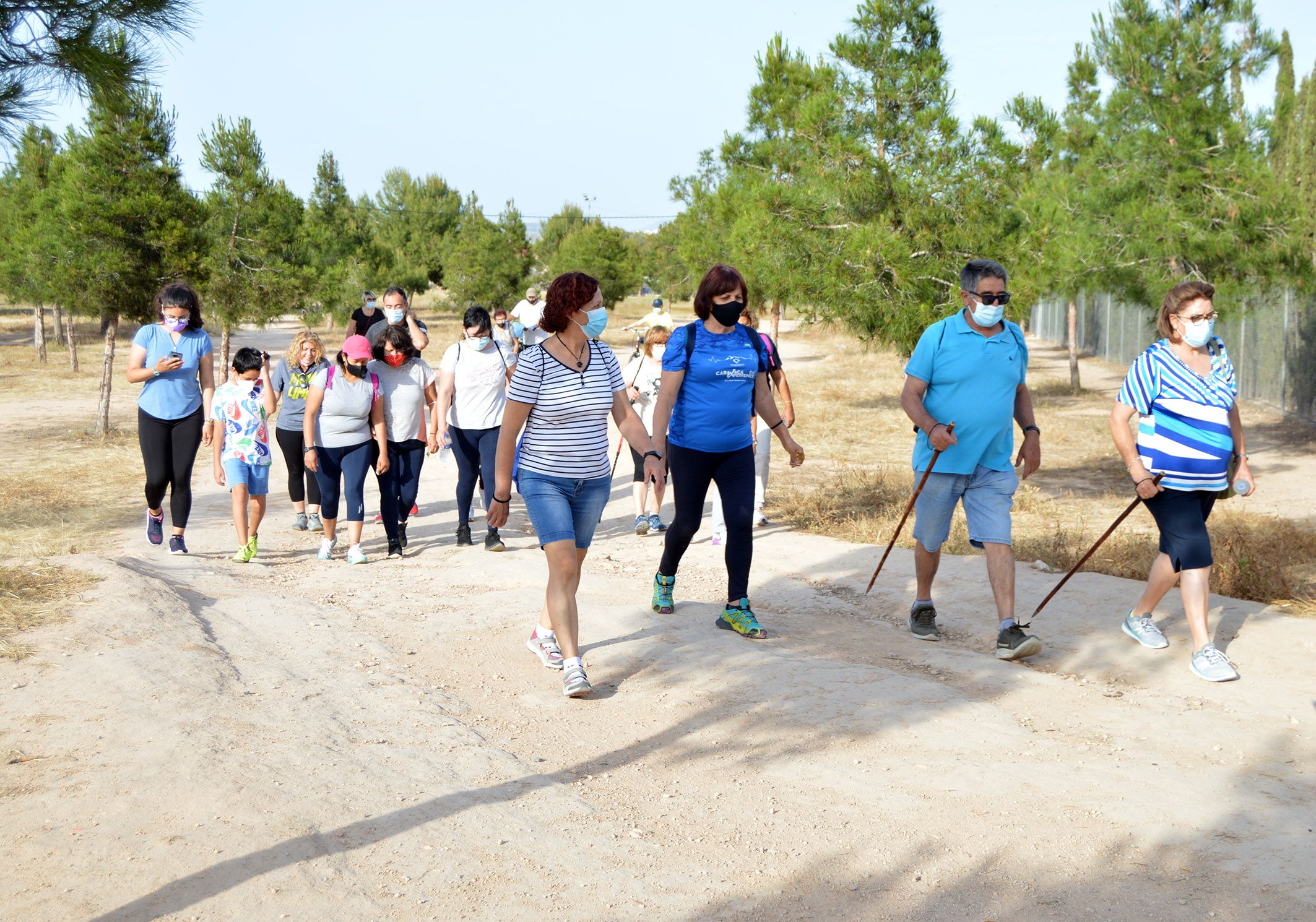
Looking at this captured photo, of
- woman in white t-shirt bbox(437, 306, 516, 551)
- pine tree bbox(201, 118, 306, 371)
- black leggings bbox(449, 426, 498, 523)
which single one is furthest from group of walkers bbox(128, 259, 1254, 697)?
pine tree bbox(201, 118, 306, 371)

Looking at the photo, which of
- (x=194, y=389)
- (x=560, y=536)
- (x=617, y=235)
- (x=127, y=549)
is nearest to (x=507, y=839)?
(x=560, y=536)

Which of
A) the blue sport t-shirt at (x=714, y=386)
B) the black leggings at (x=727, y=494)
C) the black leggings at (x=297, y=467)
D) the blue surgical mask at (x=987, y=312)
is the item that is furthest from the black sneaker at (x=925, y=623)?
the black leggings at (x=297, y=467)

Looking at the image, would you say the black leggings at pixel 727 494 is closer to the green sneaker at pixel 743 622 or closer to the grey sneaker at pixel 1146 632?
the green sneaker at pixel 743 622

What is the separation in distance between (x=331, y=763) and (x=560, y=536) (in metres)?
1.37

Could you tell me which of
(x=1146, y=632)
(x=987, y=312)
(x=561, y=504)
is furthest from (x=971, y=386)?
(x=561, y=504)

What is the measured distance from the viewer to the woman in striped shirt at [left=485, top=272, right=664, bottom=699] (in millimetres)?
4980

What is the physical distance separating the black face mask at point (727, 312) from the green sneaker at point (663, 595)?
147 centimetres

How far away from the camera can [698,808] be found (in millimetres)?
3953

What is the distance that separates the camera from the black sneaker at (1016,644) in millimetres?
5680

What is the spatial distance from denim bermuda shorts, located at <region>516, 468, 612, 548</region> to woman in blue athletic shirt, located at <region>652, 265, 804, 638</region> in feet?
2.49

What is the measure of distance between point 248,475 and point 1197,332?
5889mm

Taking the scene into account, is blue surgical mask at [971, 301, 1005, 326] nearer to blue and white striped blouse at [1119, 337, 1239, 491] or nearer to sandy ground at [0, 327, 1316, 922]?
blue and white striped blouse at [1119, 337, 1239, 491]

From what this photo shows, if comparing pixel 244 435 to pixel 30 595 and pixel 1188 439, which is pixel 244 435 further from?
pixel 1188 439

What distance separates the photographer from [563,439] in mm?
5035
